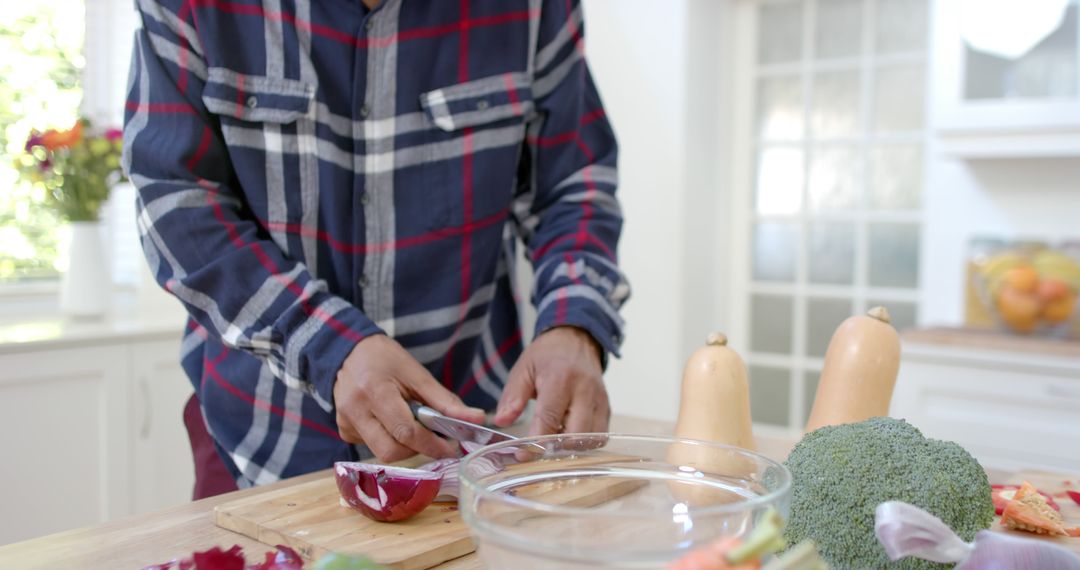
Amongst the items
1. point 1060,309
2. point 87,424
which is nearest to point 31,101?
point 87,424

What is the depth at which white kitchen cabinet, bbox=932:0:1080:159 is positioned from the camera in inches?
101

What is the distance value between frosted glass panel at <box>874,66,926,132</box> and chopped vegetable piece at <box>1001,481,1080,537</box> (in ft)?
8.88

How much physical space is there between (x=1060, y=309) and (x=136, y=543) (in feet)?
8.17

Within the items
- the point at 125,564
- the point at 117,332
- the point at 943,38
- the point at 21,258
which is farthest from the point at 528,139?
the point at 21,258

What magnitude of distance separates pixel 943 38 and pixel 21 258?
2940 millimetres

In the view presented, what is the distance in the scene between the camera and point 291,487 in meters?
0.90

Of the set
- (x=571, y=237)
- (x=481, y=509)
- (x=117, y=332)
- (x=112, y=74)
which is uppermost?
(x=112, y=74)

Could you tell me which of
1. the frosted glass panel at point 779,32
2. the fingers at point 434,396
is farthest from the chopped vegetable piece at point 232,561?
the frosted glass panel at point 779,32

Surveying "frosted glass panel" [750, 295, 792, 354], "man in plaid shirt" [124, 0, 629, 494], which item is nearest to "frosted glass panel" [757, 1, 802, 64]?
"frosted glass panel" [750, 295, 792, 354]

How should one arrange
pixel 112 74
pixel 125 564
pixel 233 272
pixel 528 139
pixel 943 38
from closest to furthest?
pixel 125 564, pixel 233 272, pixel 528 139, pixel 943 38, pixel 112 74

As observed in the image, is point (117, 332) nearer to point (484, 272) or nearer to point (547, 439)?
point (484, 272)

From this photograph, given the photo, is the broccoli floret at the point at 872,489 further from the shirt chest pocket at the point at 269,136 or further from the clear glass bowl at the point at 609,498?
the shirt chest pocket at the point at 269,136

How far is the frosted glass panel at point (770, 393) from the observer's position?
140 inches

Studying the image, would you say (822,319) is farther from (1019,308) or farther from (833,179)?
(1019,308)
